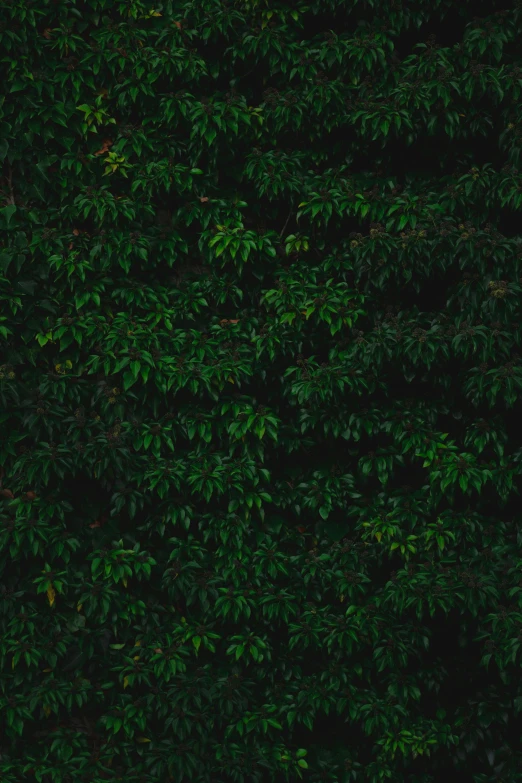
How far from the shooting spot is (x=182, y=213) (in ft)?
15.3

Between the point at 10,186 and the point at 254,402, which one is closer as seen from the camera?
the point at 10,186

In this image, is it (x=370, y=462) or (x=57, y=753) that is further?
(x=370, y=462)

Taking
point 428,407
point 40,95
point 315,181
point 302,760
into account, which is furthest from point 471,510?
point 40,95

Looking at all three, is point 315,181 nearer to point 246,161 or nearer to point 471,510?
point 246,161

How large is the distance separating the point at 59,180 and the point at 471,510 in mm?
3110

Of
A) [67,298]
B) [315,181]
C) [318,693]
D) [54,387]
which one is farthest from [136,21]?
[318,693]

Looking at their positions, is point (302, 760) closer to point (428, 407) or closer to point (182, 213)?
point (428, 407)

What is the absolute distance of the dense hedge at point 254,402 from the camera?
14.5 ft

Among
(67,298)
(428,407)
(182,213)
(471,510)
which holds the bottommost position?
(471,510)

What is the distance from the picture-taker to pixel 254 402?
4688 mm

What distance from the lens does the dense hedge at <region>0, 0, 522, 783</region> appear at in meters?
4.42

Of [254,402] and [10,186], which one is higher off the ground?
[10,186]

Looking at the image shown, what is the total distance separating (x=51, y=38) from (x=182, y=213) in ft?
4.09

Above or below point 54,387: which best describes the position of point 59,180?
above
